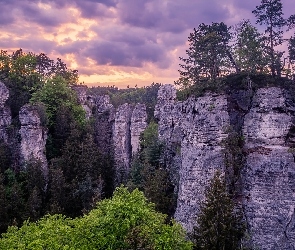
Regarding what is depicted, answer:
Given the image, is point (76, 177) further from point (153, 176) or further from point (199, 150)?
point (199, 150)

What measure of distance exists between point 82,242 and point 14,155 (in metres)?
30.7

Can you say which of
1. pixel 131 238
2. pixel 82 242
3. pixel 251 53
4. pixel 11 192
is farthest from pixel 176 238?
pixel 11 192

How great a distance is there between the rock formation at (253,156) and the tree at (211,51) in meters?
7.96

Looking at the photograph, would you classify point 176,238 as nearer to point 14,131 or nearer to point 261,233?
point 261,233

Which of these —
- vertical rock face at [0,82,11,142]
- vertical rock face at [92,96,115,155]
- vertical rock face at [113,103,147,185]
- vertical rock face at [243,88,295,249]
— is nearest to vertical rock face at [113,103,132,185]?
vertical rock face at [113,103,147,185]

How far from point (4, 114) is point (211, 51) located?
31013 millimetres

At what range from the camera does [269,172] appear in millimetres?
25531

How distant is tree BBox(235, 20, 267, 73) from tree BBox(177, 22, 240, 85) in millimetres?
1248

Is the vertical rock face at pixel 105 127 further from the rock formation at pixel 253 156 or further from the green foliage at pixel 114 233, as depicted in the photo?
the green foliage at pixel 114 233

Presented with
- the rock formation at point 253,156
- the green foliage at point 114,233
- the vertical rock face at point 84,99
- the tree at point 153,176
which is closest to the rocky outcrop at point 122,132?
the tree at point 153,176

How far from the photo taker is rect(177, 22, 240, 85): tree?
36.8m

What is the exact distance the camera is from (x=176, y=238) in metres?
21.9

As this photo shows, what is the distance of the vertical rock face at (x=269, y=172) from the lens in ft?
80.1

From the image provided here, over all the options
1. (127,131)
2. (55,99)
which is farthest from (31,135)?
(127,131)
